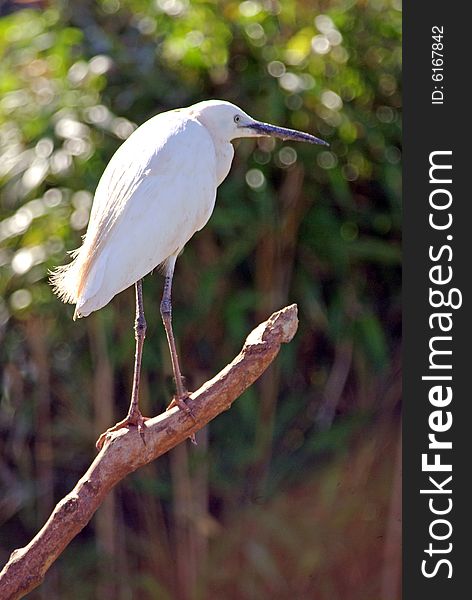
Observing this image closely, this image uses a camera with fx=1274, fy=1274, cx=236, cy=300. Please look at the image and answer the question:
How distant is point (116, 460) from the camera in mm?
1975

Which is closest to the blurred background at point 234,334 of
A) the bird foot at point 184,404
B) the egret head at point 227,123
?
the egret head at point 227,123

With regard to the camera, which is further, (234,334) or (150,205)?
(234,334)

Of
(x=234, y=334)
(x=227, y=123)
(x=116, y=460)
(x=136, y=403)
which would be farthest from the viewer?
(x=234, y=334)

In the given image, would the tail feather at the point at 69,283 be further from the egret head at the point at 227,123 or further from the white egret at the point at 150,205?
the egret head at the point at 227,123

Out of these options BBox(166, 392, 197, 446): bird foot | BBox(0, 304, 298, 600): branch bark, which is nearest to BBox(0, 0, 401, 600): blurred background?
BBox(166, 392, 197, 446): bird foot

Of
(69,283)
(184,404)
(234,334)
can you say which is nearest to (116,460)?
(184,404)

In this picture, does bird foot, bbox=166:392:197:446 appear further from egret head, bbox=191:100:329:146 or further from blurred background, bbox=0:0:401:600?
blurred background, bbox=0:0:401:600

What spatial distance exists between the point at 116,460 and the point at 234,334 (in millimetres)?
1170

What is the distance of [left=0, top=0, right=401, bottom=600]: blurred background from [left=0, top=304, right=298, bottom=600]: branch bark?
112 centimetres

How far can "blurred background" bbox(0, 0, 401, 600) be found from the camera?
10.3ft

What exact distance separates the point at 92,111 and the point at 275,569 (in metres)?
1.23

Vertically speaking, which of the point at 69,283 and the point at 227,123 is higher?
the point at 227,123

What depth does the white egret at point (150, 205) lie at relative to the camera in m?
2.14

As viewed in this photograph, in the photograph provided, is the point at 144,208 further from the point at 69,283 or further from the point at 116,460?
the point at 116,460
